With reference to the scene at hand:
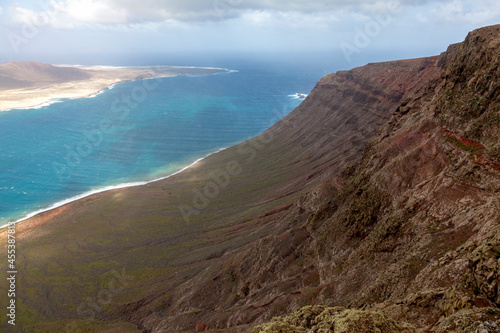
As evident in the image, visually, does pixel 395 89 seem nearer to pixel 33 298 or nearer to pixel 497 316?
pixel 497 316

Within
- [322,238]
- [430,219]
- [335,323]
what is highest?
[430,219]

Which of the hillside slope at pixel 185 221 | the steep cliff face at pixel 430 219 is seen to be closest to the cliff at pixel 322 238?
the steep cliff face at pixel 430 219

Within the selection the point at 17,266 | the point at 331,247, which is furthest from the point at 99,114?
the point at 331,247

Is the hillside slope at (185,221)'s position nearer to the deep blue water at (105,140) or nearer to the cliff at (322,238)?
the cliff at (322,238)

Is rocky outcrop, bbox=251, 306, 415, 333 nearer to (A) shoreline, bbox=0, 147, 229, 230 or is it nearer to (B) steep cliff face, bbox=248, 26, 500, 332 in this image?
(B) steep cliff face, bbox=248, 26, 500, 332

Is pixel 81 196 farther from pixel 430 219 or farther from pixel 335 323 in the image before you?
pixel 430 219

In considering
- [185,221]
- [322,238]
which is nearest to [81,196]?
[185,221]
